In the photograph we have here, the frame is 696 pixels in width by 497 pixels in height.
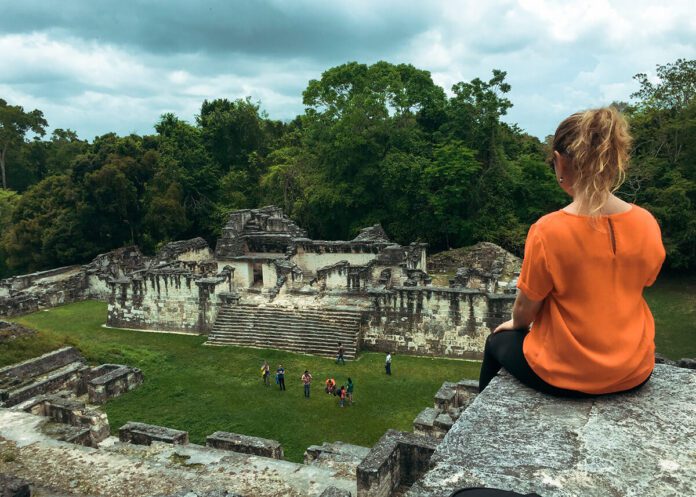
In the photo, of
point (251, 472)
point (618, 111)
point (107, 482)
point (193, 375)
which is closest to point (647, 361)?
point (618, 111)

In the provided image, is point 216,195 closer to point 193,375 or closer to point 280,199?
point 280,199

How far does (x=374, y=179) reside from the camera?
87.6ft

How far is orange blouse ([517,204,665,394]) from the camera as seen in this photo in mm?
2500

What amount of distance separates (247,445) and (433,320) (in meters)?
8.31

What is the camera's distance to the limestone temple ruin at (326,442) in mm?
2219

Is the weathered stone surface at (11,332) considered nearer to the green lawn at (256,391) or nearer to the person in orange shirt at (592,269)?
the green lawn at (256,391)

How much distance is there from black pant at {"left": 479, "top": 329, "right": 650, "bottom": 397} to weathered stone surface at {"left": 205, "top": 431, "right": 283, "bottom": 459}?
19.2 feet

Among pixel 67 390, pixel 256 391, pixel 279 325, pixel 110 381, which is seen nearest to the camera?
pixel 67 390

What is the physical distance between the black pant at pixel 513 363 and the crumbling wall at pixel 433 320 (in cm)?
1178

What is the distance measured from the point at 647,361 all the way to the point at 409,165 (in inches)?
929

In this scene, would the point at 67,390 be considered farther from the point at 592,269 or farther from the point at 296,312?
the point at 592,269

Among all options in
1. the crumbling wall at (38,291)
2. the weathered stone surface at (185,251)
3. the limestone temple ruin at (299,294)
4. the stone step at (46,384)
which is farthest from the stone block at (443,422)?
the crumbling wall at (38,291)

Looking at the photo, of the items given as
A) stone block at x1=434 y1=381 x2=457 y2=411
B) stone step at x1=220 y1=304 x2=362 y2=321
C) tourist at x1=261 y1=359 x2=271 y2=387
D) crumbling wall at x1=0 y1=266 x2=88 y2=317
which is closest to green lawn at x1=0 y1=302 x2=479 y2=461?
tourist at x1=261 y1=359 x2=271 y2=387

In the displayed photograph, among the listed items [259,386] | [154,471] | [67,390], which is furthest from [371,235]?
[154,471]
